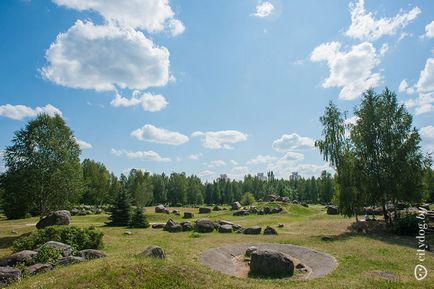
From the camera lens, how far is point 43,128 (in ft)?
121

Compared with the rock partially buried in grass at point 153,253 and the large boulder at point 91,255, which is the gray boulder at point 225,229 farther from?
the large boulder at point 91,255

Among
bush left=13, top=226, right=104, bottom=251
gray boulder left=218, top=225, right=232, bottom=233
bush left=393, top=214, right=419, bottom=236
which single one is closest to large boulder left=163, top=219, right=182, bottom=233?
gray boulder left=218, top=225, right=232, bottom=233

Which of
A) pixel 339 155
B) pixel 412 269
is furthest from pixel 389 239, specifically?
pixel 339 155

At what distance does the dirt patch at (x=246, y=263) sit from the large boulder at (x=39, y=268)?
34.4 ft

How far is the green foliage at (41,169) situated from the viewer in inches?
1352

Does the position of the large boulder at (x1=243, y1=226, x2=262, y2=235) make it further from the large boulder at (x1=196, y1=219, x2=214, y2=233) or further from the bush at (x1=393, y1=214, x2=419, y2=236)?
the bush at (x1=393, y1=214, x2=419, y2=236)

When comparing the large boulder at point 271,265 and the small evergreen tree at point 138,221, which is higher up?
the small evergreen tree at point 138,221

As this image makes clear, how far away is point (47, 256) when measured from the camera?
60.2ft

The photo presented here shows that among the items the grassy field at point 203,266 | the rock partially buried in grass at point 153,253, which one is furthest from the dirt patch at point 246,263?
the rock partially buried in grass at point 153,253

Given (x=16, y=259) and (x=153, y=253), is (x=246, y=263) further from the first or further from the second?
(x=16, y=259)

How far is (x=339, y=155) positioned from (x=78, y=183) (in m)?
37.0

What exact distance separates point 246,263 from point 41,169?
2634cm

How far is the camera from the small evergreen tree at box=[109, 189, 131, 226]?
4456 centimetres

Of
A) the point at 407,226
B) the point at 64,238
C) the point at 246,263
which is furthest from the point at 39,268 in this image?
the point at 407,226
